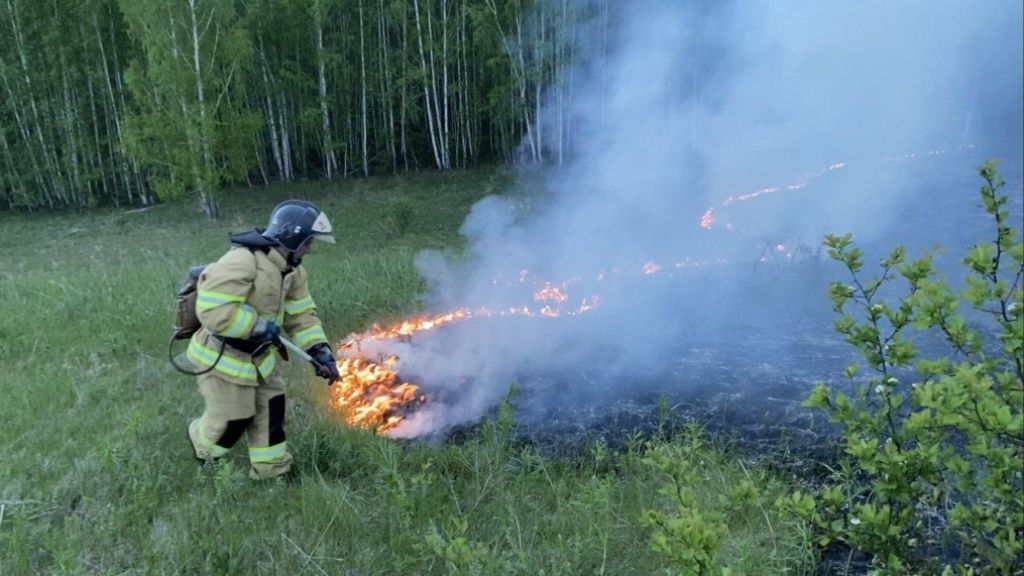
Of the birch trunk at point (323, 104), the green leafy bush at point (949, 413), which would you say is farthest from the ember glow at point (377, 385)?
the birch trunk at point (323, 104)

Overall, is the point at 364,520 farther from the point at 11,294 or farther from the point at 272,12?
the point at 272,12

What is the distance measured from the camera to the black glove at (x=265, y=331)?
391cm

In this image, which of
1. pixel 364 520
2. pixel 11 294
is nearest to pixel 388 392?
pixel 364 520

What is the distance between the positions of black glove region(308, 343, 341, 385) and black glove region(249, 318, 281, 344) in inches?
15.8

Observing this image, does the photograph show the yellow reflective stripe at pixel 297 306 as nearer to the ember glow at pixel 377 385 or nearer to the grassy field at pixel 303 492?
the grassy field at pixel 303 492

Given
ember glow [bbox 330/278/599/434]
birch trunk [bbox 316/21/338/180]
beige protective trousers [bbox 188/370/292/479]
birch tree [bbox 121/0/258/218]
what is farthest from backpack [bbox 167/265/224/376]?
birch trunk [bbox 316/21/338/180]

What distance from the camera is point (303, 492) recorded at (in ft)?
12.5

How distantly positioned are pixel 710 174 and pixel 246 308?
12.8 metres

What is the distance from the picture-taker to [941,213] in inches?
476

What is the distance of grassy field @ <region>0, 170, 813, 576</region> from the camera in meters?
3.25

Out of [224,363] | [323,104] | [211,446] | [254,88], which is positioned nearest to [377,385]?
[211,446]

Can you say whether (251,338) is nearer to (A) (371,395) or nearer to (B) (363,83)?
(A) (371,395)

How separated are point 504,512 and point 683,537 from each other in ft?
6.71

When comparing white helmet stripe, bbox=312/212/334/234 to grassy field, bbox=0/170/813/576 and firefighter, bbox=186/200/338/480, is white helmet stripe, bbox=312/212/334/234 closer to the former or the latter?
firefighter, bbox=186/200/338/480
